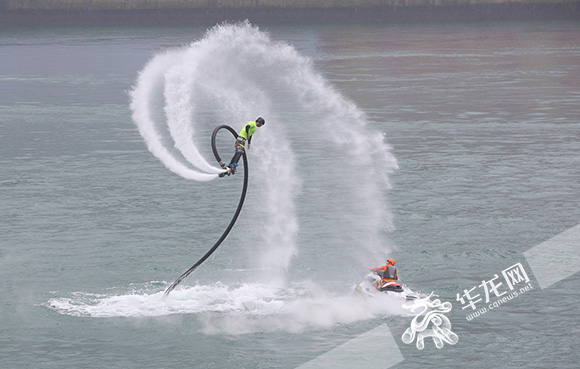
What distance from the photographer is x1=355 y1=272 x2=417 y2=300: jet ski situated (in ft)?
139

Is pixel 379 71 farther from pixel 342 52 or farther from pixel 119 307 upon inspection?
pixel 119 307

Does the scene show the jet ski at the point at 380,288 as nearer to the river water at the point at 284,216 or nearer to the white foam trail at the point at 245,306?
the white foam trail at the point at 245,306

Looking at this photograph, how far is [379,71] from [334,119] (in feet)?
126

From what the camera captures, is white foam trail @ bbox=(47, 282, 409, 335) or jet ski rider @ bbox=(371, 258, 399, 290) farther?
white foam trail @ bbox=(47, 282, 409, 335)

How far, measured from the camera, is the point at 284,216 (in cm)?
6272

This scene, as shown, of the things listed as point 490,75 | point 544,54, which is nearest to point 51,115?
point 490,75

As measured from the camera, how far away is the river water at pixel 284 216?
1614 inches
